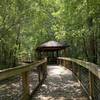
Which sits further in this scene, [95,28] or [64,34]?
[64,34]

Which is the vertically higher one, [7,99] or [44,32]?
[44,32]

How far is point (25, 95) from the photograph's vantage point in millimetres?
6285

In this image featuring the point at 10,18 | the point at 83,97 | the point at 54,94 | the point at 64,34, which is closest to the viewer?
the point at 83,97

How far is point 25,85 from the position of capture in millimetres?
6332

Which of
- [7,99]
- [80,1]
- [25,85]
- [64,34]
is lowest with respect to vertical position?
A: [7,99]

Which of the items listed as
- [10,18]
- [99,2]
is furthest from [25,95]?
[10,18]

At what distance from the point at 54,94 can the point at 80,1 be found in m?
6.13

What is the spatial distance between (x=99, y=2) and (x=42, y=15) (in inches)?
241

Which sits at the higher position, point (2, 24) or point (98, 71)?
point (2, 24)

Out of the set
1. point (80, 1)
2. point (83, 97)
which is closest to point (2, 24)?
point (80, 1)

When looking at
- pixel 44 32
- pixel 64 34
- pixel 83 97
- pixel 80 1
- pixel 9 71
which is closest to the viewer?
pixel 9 71

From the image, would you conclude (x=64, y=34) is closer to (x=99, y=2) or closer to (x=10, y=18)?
(x=10, y=18)

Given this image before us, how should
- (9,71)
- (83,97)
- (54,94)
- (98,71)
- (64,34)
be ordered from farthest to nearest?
1. (64,34)
2. (54,94)
3. (83,97)
4. (9,71)
5. (98,71)

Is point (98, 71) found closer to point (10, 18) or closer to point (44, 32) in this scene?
point (10, 18)
